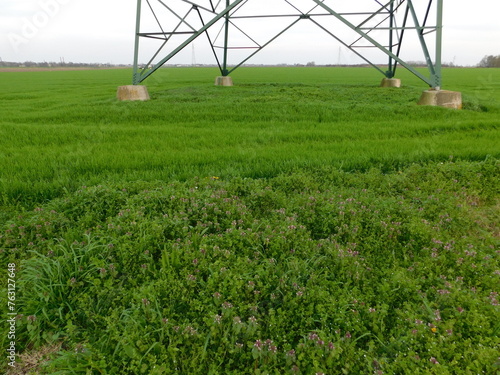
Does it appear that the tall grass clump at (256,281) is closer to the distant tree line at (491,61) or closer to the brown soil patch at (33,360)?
the brown soil patch at (33,360)

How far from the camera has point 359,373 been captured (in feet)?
6.05

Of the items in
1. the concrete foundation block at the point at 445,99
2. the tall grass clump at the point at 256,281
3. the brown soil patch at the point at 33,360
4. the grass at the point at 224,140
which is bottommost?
the brown soil patch at the point at 33,360

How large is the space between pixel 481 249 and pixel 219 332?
2295 mm

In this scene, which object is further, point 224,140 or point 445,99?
point 445,99

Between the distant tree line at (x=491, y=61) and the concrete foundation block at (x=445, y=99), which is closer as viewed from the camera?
the concrete foundation block at (x=445, y=99)

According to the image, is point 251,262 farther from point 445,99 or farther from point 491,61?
point 491,61

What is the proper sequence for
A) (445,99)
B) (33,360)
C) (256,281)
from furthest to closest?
(445,99) < (256,281) < (33,360)

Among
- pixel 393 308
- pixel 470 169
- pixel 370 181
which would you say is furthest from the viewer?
pixel 470 169

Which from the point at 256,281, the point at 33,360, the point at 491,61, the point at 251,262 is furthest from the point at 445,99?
the point at 491,61

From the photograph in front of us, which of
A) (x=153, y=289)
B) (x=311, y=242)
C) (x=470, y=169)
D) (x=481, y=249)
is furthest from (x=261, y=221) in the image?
(x=470, y=169)

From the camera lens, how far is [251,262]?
2604 mm

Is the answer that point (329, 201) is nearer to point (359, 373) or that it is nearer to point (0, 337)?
point (359, 373)

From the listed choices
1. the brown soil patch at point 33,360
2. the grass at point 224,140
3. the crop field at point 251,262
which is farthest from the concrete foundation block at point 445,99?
the brown soil patch at point 33,360

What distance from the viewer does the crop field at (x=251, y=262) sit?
6.33ft
